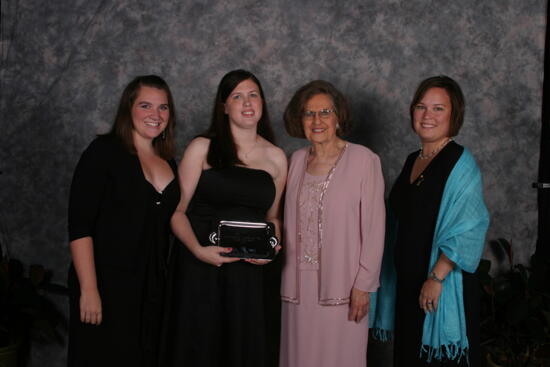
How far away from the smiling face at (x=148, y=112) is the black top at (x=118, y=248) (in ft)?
0.43

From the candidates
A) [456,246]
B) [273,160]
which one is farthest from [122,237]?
[456,246]

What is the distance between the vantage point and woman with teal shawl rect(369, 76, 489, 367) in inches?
89.3

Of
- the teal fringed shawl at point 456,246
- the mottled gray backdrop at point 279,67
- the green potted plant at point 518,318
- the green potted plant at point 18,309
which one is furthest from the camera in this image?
the mottled gray backdrop at point 279,67

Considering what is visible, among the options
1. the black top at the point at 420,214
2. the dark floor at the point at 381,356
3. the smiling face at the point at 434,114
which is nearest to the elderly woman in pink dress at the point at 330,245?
the black top at the point at 420,214

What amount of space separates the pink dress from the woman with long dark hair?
25.2 inches

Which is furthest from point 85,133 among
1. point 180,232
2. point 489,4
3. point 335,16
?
point 489,4

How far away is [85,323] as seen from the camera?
2.43m

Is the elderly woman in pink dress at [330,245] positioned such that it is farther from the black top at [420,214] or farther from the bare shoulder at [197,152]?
the bare shoulder at [197,152]

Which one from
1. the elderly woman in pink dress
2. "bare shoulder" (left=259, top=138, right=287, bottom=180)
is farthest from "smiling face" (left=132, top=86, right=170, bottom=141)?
the elderly woman in pink dress

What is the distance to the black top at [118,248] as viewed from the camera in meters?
2.37

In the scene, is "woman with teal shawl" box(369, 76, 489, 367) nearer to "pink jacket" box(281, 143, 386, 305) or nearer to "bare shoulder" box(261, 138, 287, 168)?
"pink jacket" box(281, 143, 386, 305)

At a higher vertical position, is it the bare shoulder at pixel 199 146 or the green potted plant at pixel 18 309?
the bare shoulder at pixel 199 146

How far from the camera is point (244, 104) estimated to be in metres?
2.50

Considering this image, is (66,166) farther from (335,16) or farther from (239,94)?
(335,16)
